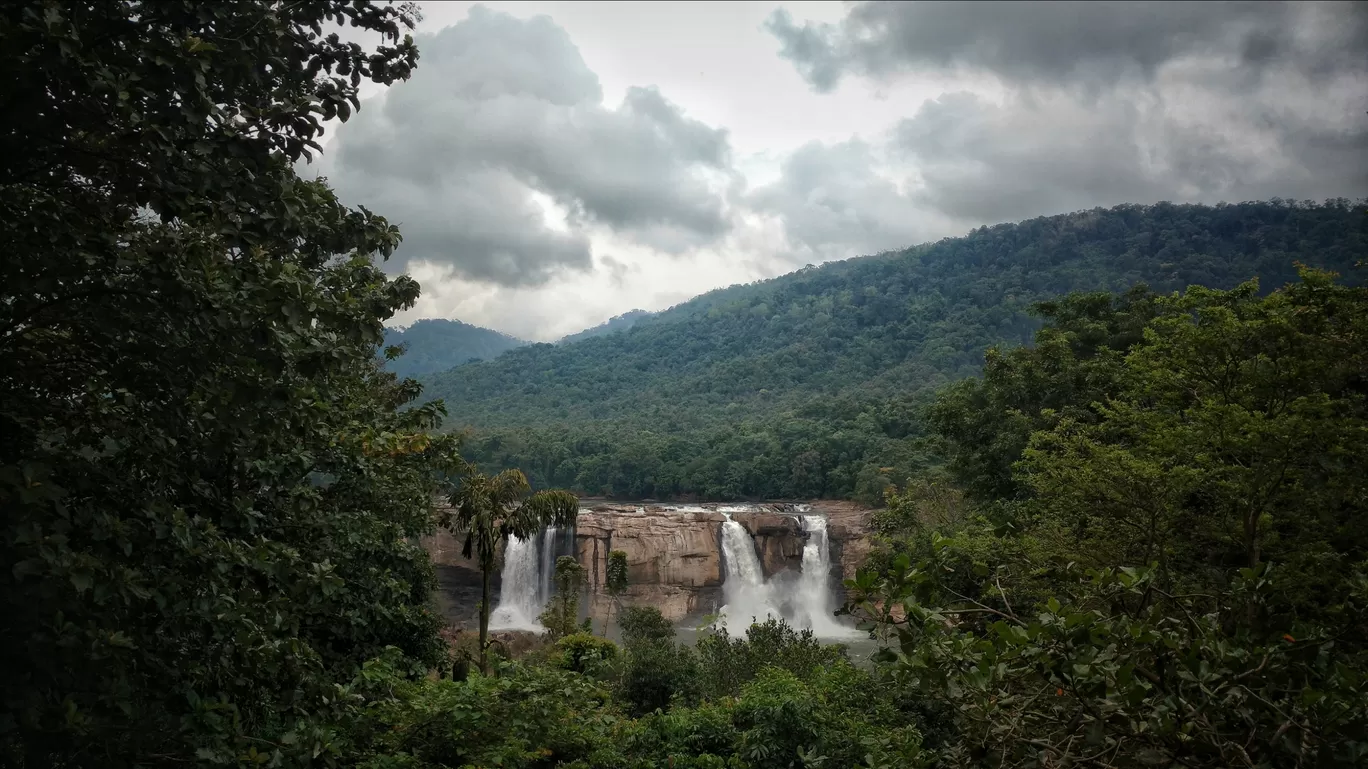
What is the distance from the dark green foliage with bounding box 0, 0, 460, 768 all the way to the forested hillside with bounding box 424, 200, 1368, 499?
112 ft

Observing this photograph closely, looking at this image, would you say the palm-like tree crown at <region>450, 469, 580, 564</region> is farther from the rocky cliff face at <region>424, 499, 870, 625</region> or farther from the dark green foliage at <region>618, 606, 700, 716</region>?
the rocky cliff face at <region>424, 499, 870, 625</region>

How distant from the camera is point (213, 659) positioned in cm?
367

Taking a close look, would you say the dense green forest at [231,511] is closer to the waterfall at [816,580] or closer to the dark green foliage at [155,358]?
the dark green foliage at [155,358]

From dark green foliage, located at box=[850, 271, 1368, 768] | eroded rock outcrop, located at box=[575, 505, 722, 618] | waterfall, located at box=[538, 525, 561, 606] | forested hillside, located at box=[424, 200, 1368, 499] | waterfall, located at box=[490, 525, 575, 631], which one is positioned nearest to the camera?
dark green foliage, located at box=[850, 271, 1368, 768]

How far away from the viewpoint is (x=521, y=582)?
97.2ft

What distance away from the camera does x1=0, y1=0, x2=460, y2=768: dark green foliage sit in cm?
297

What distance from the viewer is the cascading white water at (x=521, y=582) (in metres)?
29.3

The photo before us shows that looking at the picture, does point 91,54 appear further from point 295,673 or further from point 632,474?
point 632,474

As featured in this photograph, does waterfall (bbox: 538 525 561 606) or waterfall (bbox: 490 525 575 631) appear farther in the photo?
waterfall (bbox: 538 525 561 606)

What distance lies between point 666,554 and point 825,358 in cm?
5664

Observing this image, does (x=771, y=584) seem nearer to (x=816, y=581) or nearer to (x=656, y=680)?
(x=816, y=581)

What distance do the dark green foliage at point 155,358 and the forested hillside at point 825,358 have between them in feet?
112

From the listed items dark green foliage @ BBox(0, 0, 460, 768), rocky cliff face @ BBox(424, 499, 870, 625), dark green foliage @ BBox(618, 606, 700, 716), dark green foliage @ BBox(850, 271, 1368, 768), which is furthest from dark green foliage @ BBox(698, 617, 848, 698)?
rocky cliff face @ BBox(424, 499, 870, 625)

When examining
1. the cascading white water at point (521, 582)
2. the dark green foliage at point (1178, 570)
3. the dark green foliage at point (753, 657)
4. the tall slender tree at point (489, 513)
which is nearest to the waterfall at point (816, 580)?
the cascading white water at point (521, 582)
